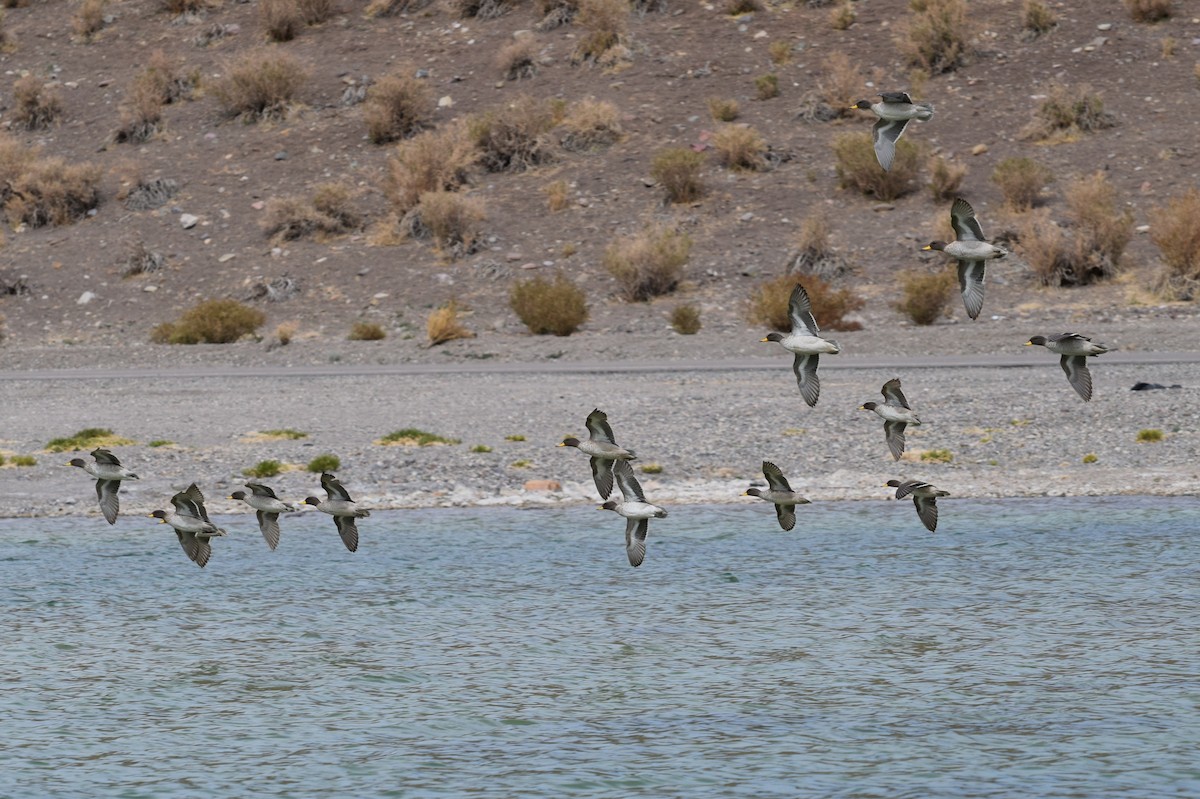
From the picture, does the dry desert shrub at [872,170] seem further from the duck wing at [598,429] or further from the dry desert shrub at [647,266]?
the duck wing at [598,429]

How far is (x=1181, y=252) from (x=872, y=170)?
33.0 feet

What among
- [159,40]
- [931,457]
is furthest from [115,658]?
[159,40]

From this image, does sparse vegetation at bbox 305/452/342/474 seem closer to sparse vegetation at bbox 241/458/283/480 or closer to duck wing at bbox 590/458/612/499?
sparse vegetation at bbox 241/458/283/480

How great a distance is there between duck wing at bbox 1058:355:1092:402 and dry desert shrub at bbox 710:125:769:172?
3582cm

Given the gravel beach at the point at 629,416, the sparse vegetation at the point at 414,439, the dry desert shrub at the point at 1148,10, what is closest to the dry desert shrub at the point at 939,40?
the dry desert shrub at the point at 1148,10

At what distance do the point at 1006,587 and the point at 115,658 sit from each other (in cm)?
722

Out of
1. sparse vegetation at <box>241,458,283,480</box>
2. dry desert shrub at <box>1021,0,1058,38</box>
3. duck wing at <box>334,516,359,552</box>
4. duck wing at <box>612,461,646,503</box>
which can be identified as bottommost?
sparse vegetation at <box>241,458,283,480</box>

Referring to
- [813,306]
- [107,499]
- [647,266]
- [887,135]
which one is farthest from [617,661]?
[647,266]

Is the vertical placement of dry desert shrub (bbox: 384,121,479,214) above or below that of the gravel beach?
above

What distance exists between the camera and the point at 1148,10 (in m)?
48.7

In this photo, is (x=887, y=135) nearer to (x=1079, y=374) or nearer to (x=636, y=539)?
(x=1079, y=374)

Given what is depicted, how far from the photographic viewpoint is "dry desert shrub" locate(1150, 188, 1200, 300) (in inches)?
1351

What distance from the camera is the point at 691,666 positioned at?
11898 millimetres

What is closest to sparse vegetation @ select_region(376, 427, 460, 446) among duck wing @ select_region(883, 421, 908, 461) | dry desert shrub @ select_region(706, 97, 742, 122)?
duck wing @ select_region(883, 421, 908, 461)
